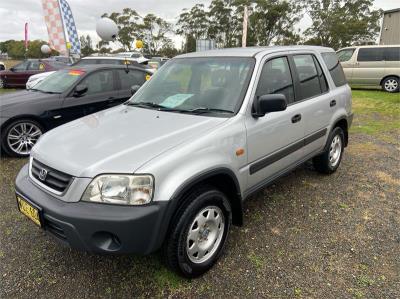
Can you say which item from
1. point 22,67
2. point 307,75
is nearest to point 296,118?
point 307,75

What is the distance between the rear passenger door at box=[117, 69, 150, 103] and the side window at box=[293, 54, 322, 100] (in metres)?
3.67

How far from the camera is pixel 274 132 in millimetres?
3037

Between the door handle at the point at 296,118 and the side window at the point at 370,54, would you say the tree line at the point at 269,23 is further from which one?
the door handle at the point at 296,118

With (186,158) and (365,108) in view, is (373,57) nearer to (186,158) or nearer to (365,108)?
(365,108)

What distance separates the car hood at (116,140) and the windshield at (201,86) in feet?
0.61

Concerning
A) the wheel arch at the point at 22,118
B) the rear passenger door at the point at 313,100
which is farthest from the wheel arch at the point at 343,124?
the wheel arch at the point at 22,118

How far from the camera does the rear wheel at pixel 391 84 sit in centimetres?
1199

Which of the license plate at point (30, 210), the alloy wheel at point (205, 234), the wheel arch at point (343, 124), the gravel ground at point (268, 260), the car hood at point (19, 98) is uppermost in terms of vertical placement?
the car hood at point (19, 98)

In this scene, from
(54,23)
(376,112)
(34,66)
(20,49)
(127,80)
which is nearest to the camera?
(127,80)

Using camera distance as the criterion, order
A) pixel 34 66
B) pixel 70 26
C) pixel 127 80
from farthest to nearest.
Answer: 1. pixel 70 26
2. pixel 34 66
3. pixel 127 80

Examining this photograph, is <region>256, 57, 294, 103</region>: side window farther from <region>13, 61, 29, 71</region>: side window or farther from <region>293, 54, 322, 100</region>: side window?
<region>13, 61, 29, 71</region>: side window

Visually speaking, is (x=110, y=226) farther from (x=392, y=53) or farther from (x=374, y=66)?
(x=392, y=53)

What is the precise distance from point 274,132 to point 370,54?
1148 cm

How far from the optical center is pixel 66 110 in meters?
5.53
